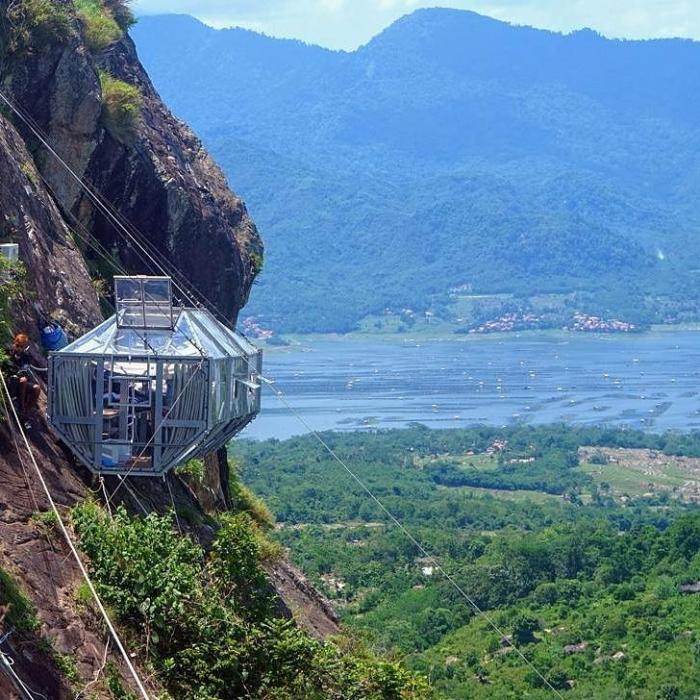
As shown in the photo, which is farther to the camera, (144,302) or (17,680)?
(144,302)

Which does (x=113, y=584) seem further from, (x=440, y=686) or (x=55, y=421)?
(x=440, y=686)

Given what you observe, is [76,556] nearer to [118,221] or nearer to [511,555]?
[118,221]

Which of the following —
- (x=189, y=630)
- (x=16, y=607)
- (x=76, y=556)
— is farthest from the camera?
(x=189, y=630)

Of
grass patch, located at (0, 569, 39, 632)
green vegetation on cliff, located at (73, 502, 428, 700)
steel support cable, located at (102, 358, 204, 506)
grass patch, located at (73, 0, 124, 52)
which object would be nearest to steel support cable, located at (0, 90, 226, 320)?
grass patch, located at (73, 0, 124, 52)

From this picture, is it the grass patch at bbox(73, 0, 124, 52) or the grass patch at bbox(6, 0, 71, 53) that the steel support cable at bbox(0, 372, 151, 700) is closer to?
the grass patch at bbox(6, 0, 71, 53)

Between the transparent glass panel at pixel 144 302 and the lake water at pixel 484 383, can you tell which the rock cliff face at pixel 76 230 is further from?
the lake water at pixel 484 383

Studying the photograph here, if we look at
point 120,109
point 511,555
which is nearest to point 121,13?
point 120,109
